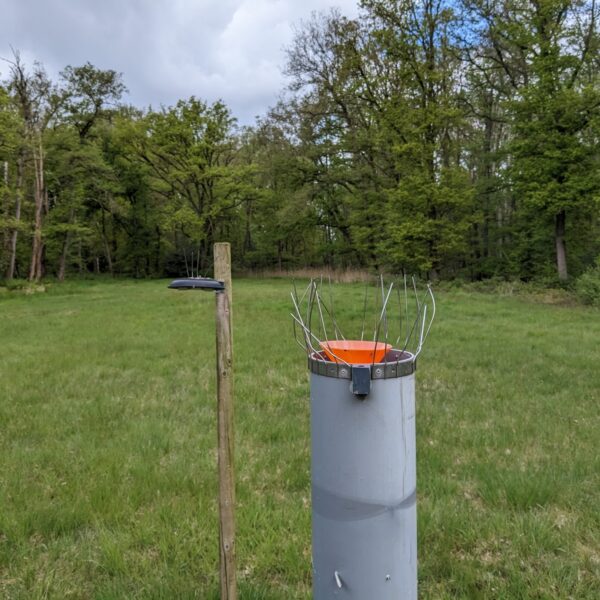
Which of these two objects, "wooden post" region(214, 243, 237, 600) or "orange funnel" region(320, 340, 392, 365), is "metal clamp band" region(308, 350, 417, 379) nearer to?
"orange funnel" region(320, 340, 392, 365)

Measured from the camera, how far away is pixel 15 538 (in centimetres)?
266

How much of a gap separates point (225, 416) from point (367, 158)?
25.0m

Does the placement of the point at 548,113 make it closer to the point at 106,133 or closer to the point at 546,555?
the point at 546,555

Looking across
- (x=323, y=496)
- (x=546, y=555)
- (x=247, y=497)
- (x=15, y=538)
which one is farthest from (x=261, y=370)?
(x=323, y=496)

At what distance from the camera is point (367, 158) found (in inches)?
998

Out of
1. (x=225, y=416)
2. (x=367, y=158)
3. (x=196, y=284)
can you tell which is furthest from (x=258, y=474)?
(x=367, y=158)

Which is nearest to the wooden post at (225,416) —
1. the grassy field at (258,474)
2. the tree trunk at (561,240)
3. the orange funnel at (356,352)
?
the grassy field at (258,474)

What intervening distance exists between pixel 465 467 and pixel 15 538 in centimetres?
289

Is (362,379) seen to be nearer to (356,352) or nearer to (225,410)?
(356,352)

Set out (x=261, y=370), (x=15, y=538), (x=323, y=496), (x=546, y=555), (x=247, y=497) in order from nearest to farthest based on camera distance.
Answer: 1. (x=323, y=496)
2. (x=546, y=555)
3. (x=15, y=538)
4. (x=247, y=497)
5. (x=261, y=370)

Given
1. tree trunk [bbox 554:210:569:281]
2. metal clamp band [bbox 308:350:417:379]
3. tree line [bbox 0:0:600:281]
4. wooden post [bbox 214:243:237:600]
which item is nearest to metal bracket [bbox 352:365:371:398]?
metal clamp band [bbox 308:350:417:379]

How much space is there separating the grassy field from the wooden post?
15.5 inches

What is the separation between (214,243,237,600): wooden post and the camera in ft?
6.14

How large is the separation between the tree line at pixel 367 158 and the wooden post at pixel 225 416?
13.0 meters
